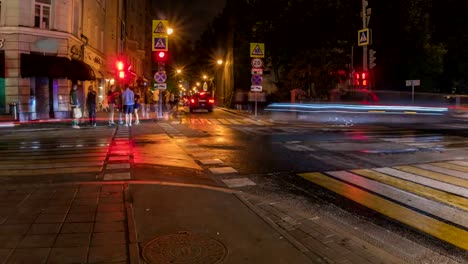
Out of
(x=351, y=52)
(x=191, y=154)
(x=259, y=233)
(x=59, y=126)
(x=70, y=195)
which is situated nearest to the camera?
(x=259, y=233)

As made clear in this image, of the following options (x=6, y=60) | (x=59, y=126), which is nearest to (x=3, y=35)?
(x=6, y=60)

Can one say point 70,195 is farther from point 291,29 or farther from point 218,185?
point 291,29

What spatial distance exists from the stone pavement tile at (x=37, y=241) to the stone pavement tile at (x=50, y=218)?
536 millimetres

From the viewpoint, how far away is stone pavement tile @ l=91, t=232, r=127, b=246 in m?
4.84

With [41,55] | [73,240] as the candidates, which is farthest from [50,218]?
[41,55]

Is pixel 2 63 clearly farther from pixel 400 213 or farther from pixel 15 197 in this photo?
pixel 400 213

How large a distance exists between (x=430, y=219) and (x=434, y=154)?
6.27m

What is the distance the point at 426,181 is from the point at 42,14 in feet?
72.2

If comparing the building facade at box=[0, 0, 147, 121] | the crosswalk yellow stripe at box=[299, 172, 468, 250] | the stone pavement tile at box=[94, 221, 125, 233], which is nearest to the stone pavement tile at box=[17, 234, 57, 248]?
the stone pavement tile at box=[94, 221, 125, 233]

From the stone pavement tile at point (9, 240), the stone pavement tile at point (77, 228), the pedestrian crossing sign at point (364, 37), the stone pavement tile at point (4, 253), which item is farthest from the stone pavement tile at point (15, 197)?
the pedestrian crossing sign at point (364, 37)

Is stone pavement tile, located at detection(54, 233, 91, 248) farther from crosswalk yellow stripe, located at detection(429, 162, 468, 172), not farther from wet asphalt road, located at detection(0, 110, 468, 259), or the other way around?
crosswalk yellow stripe, located at detection(429, 162, 468, 172)

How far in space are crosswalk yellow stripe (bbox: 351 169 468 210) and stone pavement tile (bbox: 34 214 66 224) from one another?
18.1ft

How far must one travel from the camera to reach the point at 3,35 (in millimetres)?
23312

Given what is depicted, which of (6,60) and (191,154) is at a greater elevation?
(6,60)
